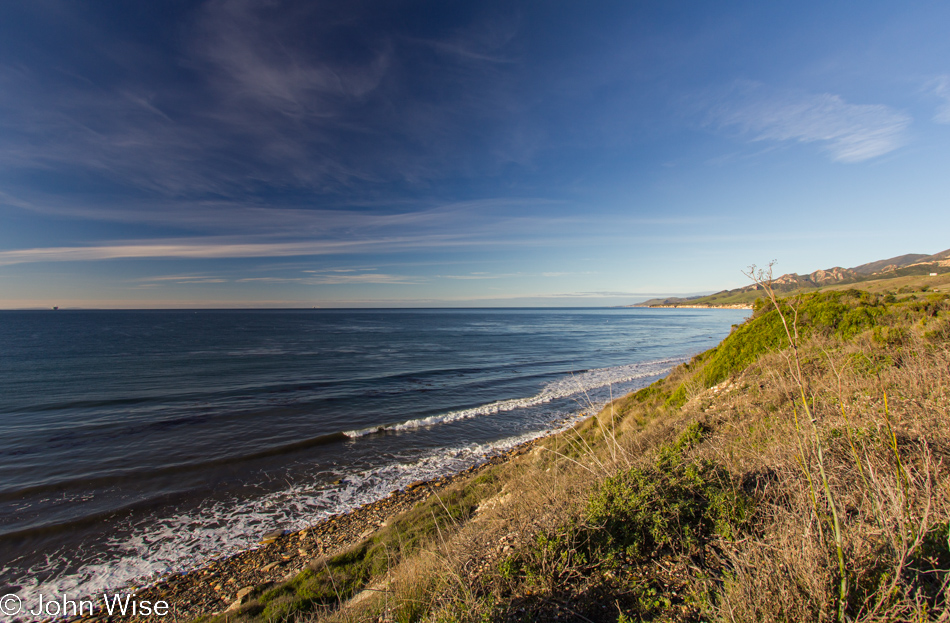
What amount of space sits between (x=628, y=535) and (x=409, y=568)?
9.89 ft

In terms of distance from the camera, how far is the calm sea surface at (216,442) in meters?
8.98

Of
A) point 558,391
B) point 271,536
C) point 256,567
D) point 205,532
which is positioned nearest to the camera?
point 256,567

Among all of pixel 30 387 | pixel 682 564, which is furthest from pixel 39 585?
pixel 30 387

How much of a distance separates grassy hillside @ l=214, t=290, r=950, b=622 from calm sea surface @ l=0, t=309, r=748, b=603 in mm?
2020

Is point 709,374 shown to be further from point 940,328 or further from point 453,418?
point 453,418

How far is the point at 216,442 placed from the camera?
14805 millimetres

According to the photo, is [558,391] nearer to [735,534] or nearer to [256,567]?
[256,567]

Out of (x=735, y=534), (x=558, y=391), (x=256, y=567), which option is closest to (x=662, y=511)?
(x=735, y=534)

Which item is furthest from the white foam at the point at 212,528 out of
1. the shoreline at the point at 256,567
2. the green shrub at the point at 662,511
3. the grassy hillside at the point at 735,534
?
the grassy hillside at the point at 735,534

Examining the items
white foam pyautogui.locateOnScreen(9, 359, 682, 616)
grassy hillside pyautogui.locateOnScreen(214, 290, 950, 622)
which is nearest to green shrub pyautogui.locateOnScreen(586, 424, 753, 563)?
grassy hillside pyautogui.locateOnScreen(214, 290, 950, 622)

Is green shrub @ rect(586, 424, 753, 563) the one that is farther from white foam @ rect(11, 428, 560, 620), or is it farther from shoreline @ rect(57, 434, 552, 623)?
white foam @ rect(11, 428, 560, 620)

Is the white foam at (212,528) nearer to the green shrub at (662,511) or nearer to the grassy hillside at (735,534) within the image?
the green shrub at (662,511)

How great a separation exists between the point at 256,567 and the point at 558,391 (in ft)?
60.5

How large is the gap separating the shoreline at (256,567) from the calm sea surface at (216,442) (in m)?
0.42
